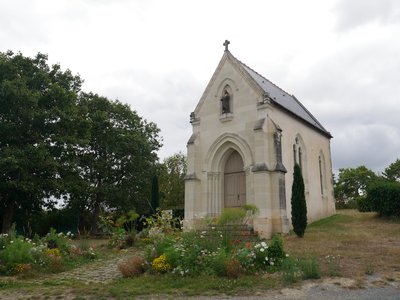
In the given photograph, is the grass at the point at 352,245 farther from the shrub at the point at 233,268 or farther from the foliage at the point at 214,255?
the shrub at the point at 233,268

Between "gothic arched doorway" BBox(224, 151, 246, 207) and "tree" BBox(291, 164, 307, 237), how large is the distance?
3684mm

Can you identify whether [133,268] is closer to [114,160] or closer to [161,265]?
[161,265]

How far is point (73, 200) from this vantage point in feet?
89.0

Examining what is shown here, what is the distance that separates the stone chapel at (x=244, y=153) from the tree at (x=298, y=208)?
102cm

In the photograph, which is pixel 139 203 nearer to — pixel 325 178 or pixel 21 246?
pixel 325 178

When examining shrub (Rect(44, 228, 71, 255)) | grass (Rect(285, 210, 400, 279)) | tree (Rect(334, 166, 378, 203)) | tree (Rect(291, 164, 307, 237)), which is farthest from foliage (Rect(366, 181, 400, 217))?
tree (Rect(334, 166, 378, 203))

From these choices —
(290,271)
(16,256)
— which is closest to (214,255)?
(290,271)

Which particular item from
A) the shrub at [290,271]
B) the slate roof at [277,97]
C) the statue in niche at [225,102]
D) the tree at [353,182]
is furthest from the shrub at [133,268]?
the tree at [353,182]

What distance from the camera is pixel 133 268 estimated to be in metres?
9.96

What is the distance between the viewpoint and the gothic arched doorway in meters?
19.7

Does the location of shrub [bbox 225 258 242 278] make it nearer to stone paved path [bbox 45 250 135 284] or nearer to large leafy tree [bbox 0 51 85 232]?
stone paved path [bbox 45 250 135 284]

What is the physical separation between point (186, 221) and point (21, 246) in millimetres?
9351

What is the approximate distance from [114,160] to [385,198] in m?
19.4

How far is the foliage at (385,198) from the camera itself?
18984 millimetres
